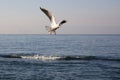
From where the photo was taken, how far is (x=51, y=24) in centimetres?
1606

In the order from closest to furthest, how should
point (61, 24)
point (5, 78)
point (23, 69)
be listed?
point (61, 24) < point (5, 78) < point (23, 69)

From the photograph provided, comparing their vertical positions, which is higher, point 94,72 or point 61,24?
point 61,24

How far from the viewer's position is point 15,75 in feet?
100.0

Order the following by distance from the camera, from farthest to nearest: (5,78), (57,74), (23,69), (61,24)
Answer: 1. (23,69)
2. (57,74)
3. (5,78)
4. (61,24)

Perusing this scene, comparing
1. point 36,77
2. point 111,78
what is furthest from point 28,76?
point 111,78

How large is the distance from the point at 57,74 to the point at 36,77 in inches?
93.1

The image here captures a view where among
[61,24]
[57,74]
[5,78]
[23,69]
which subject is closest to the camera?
[61,24]

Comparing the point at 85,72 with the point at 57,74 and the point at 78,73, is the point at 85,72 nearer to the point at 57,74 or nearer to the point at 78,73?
the point at 78,73

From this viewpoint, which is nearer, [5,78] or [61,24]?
[61,24]

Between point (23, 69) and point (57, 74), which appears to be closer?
point (57, 74)

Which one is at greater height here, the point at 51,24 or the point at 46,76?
the point at 51,24

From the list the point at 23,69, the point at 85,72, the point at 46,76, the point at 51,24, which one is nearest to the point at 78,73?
the point at 85,72

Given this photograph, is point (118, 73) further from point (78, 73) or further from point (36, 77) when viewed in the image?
point (36, 77)

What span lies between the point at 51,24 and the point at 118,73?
17948mm
